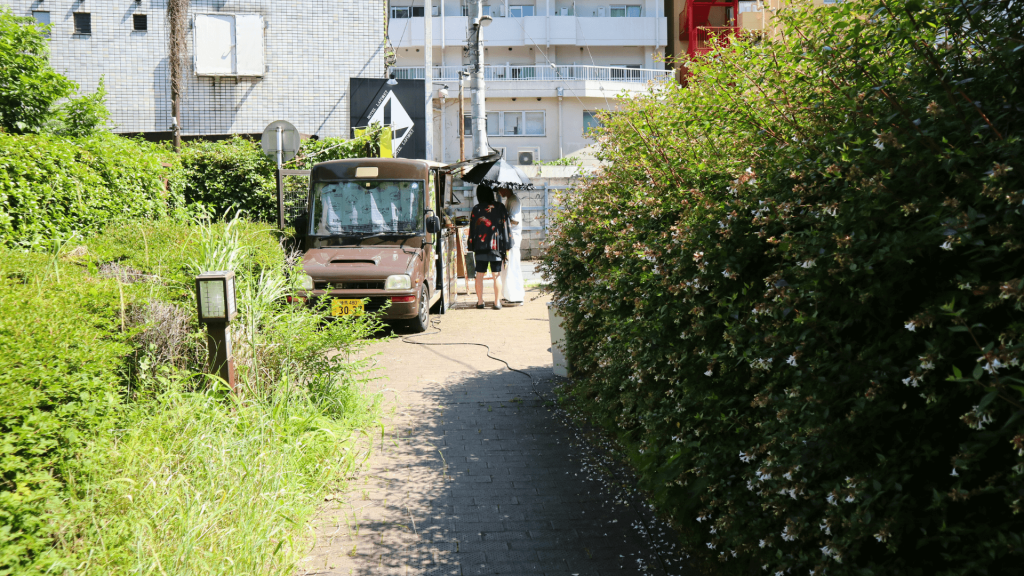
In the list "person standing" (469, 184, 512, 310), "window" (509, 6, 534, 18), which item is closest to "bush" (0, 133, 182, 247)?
"person standing" (469, 184, 512, 310)

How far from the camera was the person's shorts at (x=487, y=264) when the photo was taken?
528 inches

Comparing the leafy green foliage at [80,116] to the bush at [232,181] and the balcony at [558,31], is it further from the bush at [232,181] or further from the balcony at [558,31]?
the balcony at [558,31]

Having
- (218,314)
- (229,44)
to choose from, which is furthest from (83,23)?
(218,314)

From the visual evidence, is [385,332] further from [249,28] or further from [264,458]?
[249,28]

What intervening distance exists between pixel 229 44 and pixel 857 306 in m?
21.6

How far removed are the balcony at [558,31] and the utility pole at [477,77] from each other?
1182 inches

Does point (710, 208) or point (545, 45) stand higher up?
point (545, 45)

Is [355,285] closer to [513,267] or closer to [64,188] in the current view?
[513,267]

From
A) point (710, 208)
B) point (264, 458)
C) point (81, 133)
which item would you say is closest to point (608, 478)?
point (264, 458)

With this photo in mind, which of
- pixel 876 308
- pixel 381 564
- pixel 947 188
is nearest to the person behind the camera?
pixel 947 188

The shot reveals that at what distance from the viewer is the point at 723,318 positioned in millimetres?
3094

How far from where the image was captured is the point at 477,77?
52.4 ft

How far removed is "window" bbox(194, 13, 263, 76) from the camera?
20.8m

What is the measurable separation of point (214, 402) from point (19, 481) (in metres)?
1.98
